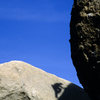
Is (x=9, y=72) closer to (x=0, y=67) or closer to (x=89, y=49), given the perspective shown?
(x=0, y=67)

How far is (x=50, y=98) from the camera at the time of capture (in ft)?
33.5

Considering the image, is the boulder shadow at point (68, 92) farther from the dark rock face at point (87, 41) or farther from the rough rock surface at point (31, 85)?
the dark rock face at point (87, 41)

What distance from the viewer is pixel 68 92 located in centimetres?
1114

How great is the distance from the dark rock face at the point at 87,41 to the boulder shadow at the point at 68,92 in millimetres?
1571

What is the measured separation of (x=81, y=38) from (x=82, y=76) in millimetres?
1459

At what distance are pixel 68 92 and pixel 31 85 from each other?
1.86 m

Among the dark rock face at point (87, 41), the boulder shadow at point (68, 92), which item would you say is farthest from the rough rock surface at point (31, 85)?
the dark rock face at point (87, 41)

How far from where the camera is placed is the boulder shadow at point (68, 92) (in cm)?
1070

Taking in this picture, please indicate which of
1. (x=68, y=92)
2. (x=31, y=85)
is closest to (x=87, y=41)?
(x=31, y=85)

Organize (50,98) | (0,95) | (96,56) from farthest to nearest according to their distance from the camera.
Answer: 1. (50,98)
2. (0,95)
3. (96,56)

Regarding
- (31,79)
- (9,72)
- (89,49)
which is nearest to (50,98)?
(31,79)

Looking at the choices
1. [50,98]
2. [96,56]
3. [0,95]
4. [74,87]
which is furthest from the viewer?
[74,87]

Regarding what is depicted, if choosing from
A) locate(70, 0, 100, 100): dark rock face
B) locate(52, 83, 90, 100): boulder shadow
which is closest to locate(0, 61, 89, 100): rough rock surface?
locate(52, 83, 90, 100): boulder shadow

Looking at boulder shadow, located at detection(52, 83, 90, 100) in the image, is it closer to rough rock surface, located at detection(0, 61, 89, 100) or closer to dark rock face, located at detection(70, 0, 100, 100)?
rough rock surface, located at detection(0, 61, 89, 100)
